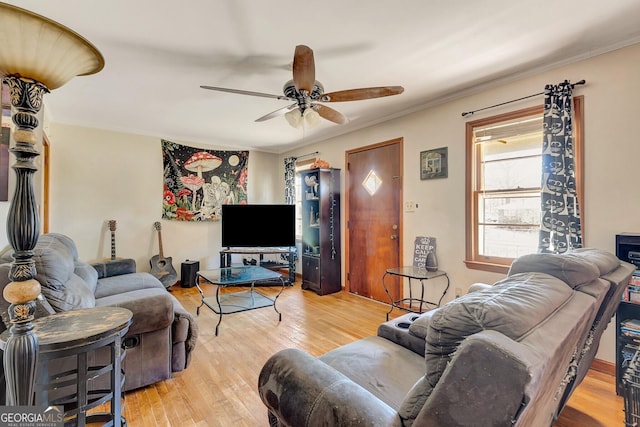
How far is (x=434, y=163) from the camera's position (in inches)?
129

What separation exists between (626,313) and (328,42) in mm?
2814

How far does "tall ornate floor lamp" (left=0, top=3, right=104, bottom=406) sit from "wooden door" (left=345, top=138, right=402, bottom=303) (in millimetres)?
3247

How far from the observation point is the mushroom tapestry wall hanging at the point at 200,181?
15.4ft

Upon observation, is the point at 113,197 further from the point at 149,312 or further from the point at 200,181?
the point at 149,312

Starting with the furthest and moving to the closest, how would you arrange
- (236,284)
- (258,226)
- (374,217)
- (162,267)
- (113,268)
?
1. (258,226)
2. (162,267)
3. (374,217)
4. (113,268)
5. (236,284)

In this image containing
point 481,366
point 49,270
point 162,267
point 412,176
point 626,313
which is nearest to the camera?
point 481,366

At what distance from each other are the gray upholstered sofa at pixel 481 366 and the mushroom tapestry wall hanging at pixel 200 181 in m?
4.20

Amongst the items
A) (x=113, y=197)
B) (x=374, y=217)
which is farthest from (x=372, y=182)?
(x=113, y=197)

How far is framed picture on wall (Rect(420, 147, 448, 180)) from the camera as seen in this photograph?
3193 millimetres

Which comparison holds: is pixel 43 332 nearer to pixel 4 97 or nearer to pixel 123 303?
pixel 123 303

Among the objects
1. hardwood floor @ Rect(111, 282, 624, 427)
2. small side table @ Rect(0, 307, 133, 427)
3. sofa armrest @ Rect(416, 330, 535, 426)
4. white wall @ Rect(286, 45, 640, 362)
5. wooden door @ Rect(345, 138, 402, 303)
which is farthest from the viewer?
wooden door @ Rect(345, 138, 402, 303)

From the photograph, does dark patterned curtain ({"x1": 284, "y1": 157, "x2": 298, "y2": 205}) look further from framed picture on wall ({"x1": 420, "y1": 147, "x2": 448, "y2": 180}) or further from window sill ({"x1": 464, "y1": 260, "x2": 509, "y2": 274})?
window sill ({"x1": 464, "y1": 260, "x2": 509, "y2": 274})

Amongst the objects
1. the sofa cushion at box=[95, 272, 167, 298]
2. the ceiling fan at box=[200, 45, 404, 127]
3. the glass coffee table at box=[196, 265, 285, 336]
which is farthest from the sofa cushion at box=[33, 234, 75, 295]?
the ceiling fan at box=[200, 45, 404, 127]

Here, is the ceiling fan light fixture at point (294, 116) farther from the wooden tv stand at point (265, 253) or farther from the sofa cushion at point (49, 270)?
the wooden tv stand at point (265, 253)
